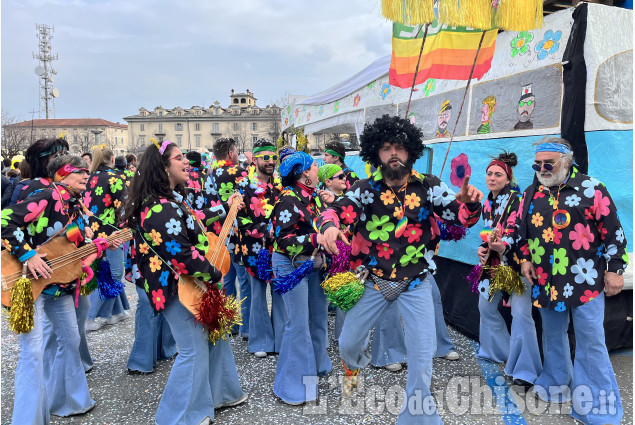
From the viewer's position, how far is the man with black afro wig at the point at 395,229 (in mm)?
2951

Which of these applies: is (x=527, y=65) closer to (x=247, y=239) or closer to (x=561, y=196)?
(x=561, y=196)

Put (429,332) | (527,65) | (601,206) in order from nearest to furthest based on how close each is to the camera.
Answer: (429,332) → (601,206) → (527,65)

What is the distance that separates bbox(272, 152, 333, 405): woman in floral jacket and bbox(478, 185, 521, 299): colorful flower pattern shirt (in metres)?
1.48

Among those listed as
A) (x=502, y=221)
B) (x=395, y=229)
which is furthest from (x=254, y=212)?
(x=502, y=221)

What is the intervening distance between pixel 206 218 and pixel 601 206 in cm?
296

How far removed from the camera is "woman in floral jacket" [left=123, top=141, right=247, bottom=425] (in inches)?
112

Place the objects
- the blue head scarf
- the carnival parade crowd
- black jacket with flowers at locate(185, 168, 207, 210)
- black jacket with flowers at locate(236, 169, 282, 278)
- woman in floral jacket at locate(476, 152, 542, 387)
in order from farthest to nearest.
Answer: black jacket with flowers at locate(185, 168, 207, 210)
black jacket with flowers at locate(236, 169, 282, 278)
woman in floral jacket at locate(476, 152, 542, 387)
the blue head scarf
the carnival parade crowd

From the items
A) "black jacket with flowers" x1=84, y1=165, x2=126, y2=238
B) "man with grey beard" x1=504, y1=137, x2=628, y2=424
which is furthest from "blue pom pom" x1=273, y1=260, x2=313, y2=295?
"black jacket with flowers" x1=84, y1=165, x2=126, y2=238

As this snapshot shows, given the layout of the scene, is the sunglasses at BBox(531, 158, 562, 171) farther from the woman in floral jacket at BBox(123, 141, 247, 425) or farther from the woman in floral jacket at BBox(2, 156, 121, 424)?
the woman in floral jacket at BBox(2, 156, 121, 424)

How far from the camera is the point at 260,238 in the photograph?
4422 mm

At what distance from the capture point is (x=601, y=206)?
3107 mm

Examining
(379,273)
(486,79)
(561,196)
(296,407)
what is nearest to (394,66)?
(486,79)

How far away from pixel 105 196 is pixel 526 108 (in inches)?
178

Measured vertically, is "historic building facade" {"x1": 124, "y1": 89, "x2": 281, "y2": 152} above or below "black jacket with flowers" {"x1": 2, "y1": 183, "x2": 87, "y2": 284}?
above
